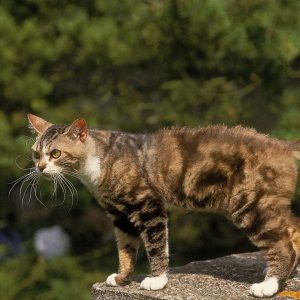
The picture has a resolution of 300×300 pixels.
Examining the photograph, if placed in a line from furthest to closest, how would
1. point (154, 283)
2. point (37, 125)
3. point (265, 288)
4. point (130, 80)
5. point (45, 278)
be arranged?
1. point (130, 80)
2. point (45, 278)
3. point (37, 125)
4. point (154, 283)
5. point (265, 288)

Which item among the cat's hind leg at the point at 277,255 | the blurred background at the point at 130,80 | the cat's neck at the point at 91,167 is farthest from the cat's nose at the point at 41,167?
the blurred background at the point at 130,80

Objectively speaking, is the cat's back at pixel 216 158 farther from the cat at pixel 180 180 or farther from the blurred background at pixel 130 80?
A: the blurred background at pixel 130 80

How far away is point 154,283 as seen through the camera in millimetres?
3535

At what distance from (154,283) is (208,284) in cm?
26

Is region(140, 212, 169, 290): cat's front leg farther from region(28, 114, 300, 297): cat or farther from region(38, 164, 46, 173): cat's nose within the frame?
region(38, 164, 46, 173): cat's nose

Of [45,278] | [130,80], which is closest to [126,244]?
[45,278]

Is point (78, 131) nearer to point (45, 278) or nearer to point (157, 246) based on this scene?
point (157, 246)

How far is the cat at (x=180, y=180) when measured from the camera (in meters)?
3.47

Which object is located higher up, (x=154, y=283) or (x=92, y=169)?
(x=92, y=169)

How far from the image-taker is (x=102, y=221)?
7.02 meters

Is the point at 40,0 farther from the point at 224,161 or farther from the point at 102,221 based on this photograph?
the point at 224,161

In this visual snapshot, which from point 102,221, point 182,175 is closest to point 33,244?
point 102,221

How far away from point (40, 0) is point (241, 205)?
9.66 feet

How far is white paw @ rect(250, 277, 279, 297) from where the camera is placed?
338cm
